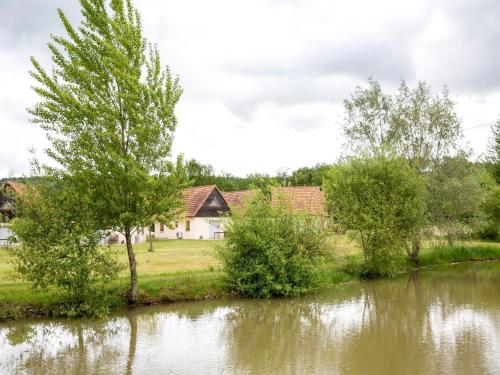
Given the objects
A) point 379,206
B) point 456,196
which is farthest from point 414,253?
point 379,206

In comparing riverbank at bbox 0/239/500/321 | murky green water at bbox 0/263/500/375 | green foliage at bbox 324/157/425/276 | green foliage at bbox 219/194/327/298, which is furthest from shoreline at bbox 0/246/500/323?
green foliage at bbox 324/157/425/276

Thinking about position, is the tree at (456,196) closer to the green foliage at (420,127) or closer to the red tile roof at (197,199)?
the green foliage at (420,127)

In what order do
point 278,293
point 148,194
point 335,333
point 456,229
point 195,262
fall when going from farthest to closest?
point 456,229 → point 195,262 → point 278,293 → point 148,194 → point 335,333

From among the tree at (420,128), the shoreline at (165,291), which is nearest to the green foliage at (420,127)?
the tree at (420,128)

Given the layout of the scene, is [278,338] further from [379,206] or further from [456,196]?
[456,196]

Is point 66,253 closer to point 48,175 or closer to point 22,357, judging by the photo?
point 48,175

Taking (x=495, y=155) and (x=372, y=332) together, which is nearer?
(x=372, y=332)

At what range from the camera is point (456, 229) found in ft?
93.9

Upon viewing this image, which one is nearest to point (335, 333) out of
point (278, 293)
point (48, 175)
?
point (278, 293)

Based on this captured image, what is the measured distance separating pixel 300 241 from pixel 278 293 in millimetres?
2266

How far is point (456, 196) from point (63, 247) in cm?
2119

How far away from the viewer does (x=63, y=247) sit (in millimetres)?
15914

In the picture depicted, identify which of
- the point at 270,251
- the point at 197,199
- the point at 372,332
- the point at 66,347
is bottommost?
the point at 372,332

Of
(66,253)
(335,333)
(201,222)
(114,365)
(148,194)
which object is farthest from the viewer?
(201,222)
